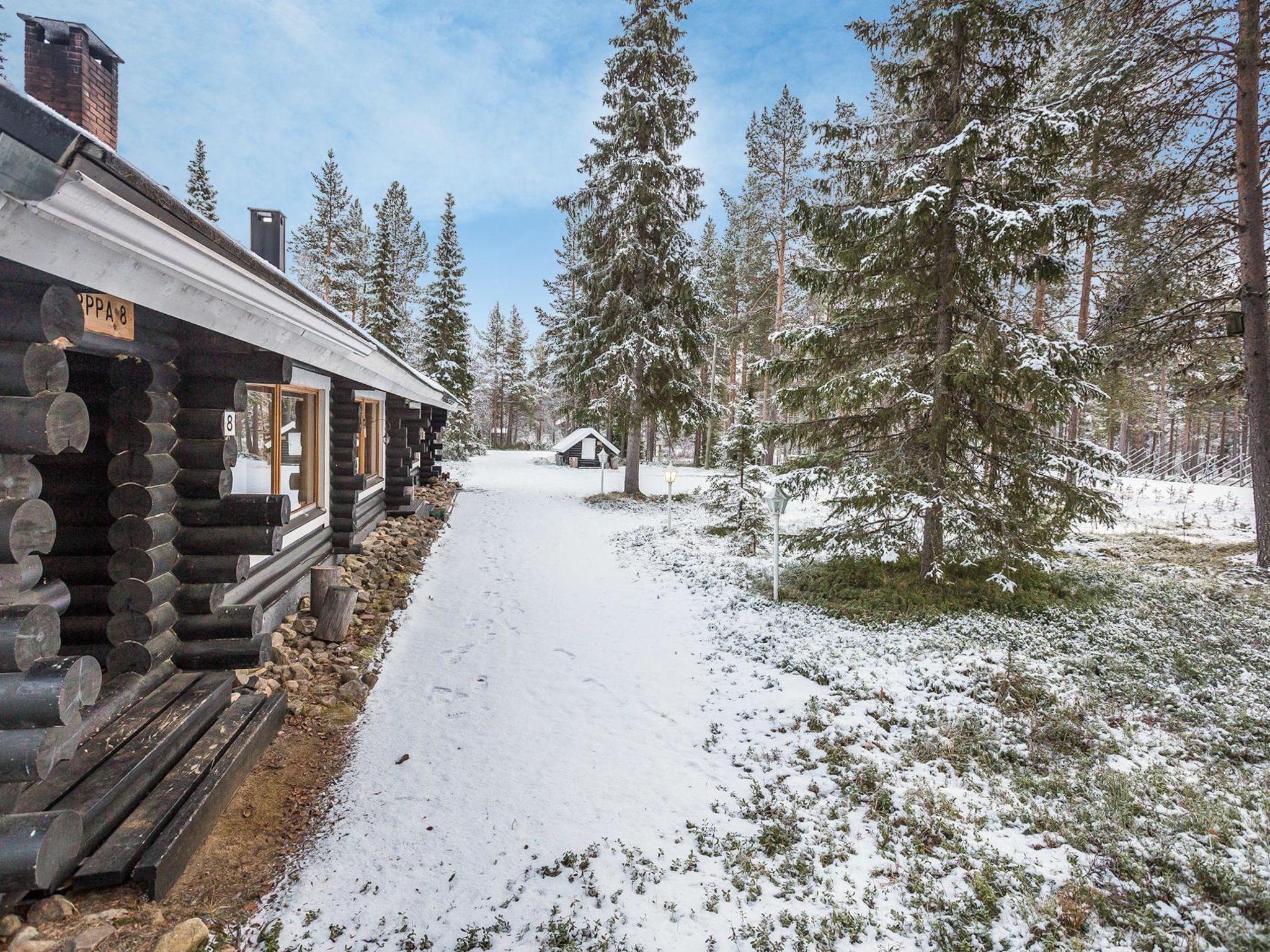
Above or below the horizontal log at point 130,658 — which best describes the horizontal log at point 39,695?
above

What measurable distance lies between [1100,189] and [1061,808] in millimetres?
10497

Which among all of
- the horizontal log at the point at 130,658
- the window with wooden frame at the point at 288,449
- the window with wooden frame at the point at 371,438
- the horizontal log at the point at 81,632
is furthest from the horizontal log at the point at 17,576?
the window with wooden frame at the point at 371,438

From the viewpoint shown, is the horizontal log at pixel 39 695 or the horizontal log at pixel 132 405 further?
the horizontal log at pixel 132 405

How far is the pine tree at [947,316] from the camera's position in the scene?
7.12m

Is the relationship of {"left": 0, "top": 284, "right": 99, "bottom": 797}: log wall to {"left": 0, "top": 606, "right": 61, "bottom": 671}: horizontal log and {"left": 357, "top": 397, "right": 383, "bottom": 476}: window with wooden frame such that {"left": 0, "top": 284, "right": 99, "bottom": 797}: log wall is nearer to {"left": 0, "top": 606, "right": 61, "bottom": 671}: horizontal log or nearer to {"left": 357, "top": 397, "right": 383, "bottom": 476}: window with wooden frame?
{"left": 0, "top": 606, "right": 61, "bottom": 671}: horizontal log

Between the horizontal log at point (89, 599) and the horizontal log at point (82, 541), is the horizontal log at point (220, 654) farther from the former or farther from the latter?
the horizontal log at point (82, 541)

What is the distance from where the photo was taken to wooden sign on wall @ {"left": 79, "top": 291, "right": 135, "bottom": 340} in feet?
9.63

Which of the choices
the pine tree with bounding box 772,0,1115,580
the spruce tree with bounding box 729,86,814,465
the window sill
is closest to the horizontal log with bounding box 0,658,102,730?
the window sill

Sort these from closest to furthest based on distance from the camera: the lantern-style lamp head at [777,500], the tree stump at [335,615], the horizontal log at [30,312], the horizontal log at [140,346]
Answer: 1. the horizontal log at [30,312]
2. the horizontal log at [140,346]
3. the tree stump at [335,615]
4. the lantern-style lamp head at [777,500]

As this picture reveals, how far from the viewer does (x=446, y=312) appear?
28109 mm

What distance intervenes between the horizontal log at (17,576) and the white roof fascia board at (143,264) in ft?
4.17

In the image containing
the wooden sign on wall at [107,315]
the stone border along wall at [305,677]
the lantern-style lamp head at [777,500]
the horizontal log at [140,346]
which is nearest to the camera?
the stone border along wall at [305,677]

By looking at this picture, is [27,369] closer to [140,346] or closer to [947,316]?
[140,346]

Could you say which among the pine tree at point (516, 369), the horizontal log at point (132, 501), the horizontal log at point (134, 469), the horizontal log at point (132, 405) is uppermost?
the pine tree at point (516, 369)
